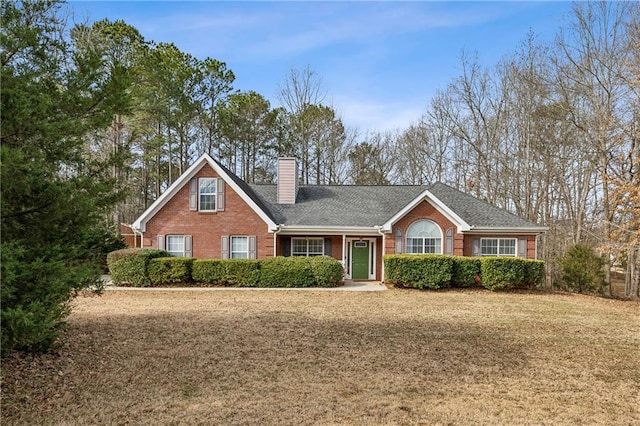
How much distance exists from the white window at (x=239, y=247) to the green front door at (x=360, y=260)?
16.9ft

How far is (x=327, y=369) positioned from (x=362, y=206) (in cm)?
1529

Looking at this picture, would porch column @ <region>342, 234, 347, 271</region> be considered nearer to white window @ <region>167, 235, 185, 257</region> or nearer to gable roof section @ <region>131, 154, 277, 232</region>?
gable roof section @ <region>131, 154, 277, 232</region>

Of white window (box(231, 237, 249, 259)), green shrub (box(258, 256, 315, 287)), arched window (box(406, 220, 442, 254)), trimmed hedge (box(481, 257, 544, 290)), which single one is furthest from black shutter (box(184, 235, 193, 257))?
trimmed hedge (box(481, 257, 544, 290))

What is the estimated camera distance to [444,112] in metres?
30.0

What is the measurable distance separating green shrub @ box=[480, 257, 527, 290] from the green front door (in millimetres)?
5528

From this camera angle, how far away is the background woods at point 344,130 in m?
5.96

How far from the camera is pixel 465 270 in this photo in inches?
640

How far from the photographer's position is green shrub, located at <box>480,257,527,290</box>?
1595cm

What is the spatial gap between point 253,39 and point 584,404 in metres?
10.5

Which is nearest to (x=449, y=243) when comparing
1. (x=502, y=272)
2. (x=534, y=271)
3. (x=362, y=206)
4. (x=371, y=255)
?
(x=502, y=272)

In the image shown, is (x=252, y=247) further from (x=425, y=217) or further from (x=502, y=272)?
(x=502, y=272)

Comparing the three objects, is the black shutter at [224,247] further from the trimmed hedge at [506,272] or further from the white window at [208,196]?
the trimmed hedge at [506,272]

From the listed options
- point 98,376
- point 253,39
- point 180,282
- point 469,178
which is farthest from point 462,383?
point 469,178

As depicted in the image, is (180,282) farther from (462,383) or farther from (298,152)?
(298,152)
